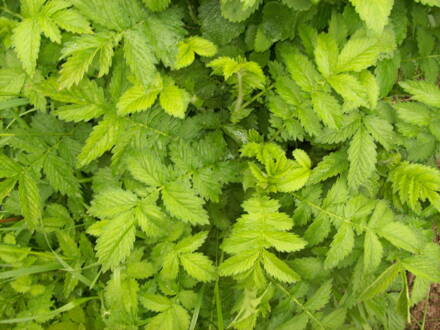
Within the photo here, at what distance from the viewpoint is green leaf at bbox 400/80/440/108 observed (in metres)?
1.80

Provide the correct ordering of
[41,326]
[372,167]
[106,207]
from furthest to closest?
[41,326], [372,167], [106,207]

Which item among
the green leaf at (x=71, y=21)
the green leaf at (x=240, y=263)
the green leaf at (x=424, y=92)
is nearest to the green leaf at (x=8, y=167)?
the green leaf at (x=71, y=21)

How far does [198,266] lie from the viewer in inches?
72.4

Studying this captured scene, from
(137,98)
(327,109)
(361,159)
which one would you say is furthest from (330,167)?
(137,98)

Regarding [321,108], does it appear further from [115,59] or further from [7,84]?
[7,84]

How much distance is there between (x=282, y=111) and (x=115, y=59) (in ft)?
2.61

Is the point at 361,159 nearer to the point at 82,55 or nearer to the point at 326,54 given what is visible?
the point at 326,54

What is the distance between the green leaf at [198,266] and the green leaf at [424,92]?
1188mm

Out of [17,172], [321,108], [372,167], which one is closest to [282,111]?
[321,108]

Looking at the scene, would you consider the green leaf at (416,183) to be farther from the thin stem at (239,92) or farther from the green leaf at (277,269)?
the thin stem at (239,92)

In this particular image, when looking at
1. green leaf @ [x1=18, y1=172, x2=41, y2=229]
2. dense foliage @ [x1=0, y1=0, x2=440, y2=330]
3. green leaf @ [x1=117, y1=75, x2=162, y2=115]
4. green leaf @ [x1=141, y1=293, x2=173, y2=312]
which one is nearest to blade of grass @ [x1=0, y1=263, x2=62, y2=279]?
dense foliage @ [x1=0, y1=0, x2=440, y2=330]

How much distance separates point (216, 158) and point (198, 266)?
0.51 metres

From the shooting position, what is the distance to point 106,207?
163cm

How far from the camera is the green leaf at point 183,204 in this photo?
5.47ft
